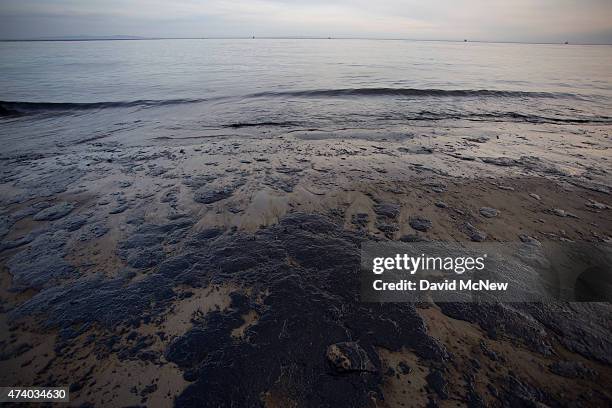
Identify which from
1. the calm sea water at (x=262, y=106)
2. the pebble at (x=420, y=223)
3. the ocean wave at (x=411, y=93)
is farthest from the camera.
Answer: the ocean wave at (x=411, y=93)

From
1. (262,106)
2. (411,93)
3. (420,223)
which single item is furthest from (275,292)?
(411,93)

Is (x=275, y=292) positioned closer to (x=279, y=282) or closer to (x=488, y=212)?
(x=279, y=282)

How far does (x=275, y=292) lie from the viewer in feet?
7.64

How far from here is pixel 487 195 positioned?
3912 mm

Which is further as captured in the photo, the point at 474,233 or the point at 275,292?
the point at 474,233

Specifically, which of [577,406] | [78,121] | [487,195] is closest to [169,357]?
[577,406]

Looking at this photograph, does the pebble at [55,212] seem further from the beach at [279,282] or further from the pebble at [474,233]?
the pebble at [474,233]

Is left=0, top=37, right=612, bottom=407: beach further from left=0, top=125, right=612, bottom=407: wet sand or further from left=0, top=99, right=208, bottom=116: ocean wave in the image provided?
→ left=0, top=99, right=208, bottom=116: ocean wave

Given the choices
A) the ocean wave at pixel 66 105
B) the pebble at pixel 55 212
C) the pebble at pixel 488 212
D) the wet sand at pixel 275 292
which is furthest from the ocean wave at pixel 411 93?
the pebble at pixel 488 212

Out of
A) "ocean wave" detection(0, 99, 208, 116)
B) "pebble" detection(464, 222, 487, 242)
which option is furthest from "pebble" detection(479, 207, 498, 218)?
"ocean wave" detection(0, 99, 208, 116)

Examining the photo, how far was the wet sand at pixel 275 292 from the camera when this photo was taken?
5.62ft

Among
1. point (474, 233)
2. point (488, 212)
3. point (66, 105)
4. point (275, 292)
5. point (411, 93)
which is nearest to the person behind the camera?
point (275, 292)

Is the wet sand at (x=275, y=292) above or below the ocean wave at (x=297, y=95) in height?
below

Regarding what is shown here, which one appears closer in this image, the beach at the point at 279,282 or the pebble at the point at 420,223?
the beach at the point at 279,282
